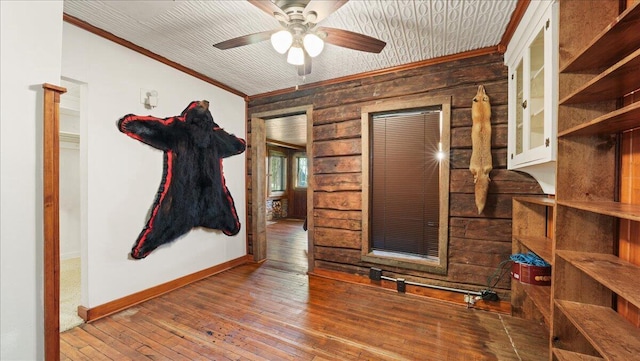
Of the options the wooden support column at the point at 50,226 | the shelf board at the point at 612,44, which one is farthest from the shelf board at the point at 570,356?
the wooden support column at the point at 50,226

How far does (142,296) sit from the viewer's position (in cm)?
239

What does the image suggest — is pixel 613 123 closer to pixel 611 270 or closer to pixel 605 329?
pixel 611 270

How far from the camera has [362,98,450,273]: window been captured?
246 cm

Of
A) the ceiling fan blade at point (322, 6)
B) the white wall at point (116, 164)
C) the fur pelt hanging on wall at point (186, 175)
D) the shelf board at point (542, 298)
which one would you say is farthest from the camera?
the fur pelt hanging on wall at point (186, 175)

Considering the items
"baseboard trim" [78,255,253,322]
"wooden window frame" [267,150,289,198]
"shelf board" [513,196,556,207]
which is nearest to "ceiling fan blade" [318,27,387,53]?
"shelf board" [513,196,556,207]

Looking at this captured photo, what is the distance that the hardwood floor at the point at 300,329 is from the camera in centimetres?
172

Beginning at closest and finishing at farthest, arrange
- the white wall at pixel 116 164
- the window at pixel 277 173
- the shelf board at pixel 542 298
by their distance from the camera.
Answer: the shelf board at pixel 542 298 → the white wall at pixel 116 164 → the window at pixel 277 173

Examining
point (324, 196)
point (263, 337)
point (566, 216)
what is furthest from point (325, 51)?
point (263, 337)

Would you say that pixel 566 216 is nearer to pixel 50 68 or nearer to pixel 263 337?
pixel 263 337

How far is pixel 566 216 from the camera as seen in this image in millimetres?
1269

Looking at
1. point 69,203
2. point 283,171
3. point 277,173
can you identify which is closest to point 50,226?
point 69,203

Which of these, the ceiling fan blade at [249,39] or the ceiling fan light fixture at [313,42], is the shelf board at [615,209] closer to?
the ceiling fan light fixture at [313,42]

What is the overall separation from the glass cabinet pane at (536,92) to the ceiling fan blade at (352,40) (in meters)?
0.99

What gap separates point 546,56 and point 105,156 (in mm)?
3307
